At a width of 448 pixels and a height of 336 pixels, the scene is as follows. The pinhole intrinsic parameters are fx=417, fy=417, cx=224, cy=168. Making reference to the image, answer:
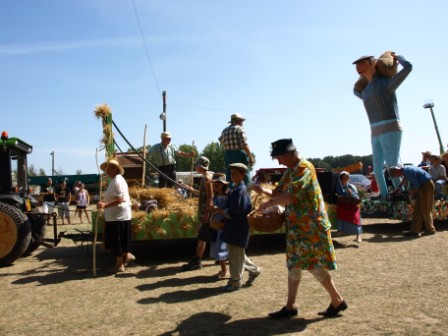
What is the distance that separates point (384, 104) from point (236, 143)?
385cm

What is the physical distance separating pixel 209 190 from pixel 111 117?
2.60m

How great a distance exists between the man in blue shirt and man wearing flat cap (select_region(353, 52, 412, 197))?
0.55 meters

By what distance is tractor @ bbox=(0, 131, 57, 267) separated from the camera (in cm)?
650

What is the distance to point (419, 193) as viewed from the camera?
8.78 meters

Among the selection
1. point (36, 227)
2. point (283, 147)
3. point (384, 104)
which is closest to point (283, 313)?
point (283, 147)

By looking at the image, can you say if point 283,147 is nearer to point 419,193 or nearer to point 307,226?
point 307,226

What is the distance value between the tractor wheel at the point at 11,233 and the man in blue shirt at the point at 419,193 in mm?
7121

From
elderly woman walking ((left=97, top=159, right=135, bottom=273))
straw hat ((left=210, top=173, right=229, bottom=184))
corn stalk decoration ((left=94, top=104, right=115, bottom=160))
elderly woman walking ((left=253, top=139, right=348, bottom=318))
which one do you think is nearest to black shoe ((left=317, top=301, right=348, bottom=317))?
elderly woman walking ((left=253, top=139, right=348, bottom=318))

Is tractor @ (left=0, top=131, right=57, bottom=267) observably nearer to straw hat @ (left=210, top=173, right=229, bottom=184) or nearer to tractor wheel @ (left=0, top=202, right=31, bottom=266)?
tractor wheel @ (left=0, top=202, right=31, bottom=266)

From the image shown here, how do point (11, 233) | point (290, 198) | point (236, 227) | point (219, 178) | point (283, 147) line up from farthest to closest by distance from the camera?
1. point (11, 233)
2. point (219, 178)
3. point (236, 227)
4. point (283, 147)
5. point (290, 198)

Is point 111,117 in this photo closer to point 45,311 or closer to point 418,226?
point 45,311

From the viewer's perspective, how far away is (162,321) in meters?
3.94

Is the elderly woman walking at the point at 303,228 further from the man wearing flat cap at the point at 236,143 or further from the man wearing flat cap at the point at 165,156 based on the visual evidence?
the man wearing flat cap at the point at 165,156

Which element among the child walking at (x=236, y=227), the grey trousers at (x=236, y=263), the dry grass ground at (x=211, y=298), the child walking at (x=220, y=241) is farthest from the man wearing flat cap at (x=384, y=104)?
the grey trousers at (x=236, y=263)
